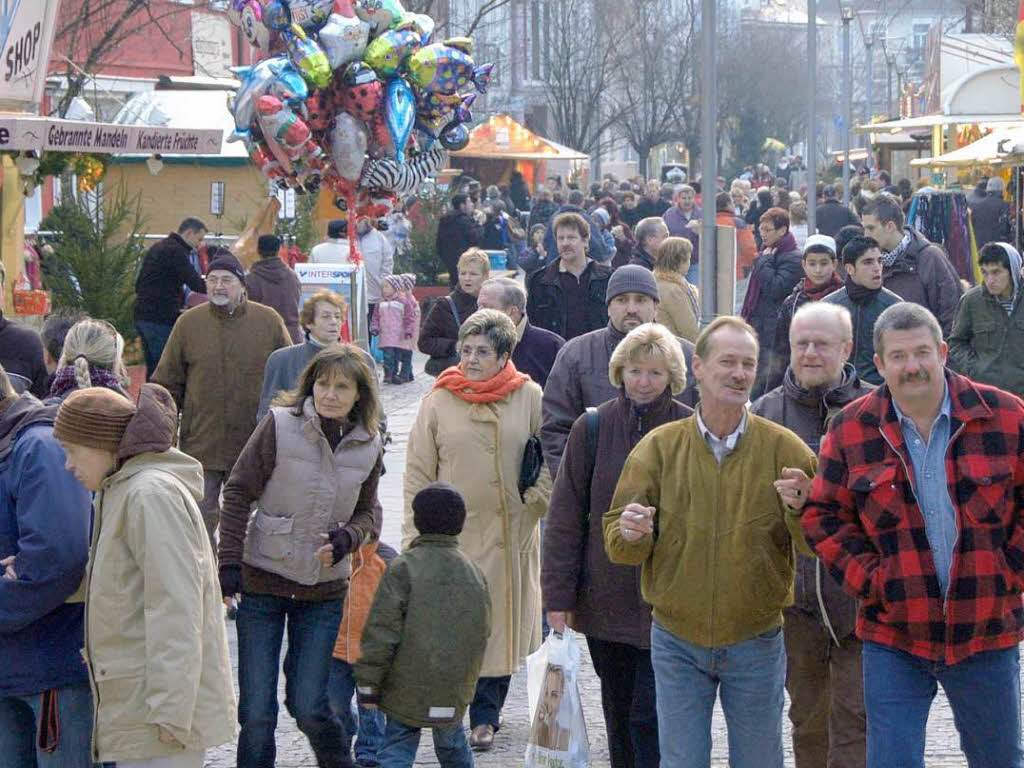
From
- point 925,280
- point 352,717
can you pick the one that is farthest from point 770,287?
point 352,717

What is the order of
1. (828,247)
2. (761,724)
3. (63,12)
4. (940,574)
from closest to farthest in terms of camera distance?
(940,574) → (761,724) → (828,247) → (63,12)

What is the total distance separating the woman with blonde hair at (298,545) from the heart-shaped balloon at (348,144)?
845cm

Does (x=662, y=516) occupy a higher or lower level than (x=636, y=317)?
lower

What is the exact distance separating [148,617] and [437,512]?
3.88 ft

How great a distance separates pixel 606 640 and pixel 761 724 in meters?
0.95

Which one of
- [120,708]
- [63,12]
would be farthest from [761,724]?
[63,12]

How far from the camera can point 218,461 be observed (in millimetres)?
9414

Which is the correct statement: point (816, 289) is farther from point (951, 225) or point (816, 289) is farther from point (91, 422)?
point (951, 225)

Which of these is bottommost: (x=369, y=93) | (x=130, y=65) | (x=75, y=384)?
(x=75, y=384)

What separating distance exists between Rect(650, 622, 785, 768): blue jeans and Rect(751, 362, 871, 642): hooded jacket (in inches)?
22.4

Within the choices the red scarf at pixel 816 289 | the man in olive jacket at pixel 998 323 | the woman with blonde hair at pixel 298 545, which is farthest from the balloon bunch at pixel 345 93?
the woman with blonde hair at pixel 298 545

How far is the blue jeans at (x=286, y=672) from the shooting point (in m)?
6.19

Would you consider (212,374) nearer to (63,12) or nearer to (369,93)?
(369,93)

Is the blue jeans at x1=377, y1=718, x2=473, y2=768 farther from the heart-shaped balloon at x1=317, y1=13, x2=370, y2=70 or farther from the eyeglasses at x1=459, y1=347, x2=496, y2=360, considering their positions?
the heart-shaped balloon at x1=317, y1=13, x2=370, y2=70
